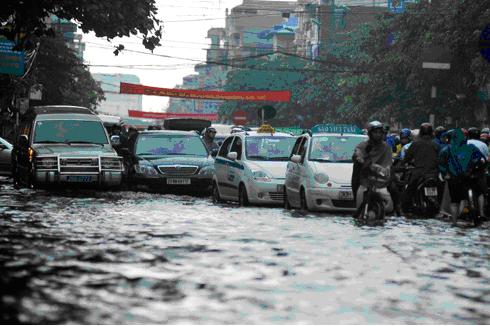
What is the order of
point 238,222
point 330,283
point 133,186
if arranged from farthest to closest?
point 133,186
point 238,222
point 330,283

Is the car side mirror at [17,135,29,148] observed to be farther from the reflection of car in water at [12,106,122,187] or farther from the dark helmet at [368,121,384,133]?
the dark helmet at [368,121,384,133]

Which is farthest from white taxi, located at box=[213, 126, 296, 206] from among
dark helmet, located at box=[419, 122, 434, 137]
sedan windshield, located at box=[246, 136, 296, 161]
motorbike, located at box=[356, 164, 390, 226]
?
motorbike, located at box=[356, 164, 390, 226]

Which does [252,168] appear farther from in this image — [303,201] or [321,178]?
[321,178]

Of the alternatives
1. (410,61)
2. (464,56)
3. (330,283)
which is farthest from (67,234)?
→ (410,61)

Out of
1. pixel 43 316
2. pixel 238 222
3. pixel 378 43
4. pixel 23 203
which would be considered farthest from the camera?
pixel 378 43

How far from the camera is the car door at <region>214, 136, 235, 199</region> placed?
81.5 feet

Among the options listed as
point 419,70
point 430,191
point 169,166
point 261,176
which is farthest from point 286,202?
point 419,70

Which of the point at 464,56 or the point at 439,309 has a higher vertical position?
the point at 464,56

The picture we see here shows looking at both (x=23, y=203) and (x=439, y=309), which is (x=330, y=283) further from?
(x=23, y=203)

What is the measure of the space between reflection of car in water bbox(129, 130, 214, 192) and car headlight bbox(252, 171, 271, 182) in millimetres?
4513

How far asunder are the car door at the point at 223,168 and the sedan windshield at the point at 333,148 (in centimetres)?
303

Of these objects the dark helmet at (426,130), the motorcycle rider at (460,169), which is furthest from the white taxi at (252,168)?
the motorcycle rider at (460,169)

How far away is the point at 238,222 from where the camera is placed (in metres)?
17.8

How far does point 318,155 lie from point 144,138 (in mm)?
8281
